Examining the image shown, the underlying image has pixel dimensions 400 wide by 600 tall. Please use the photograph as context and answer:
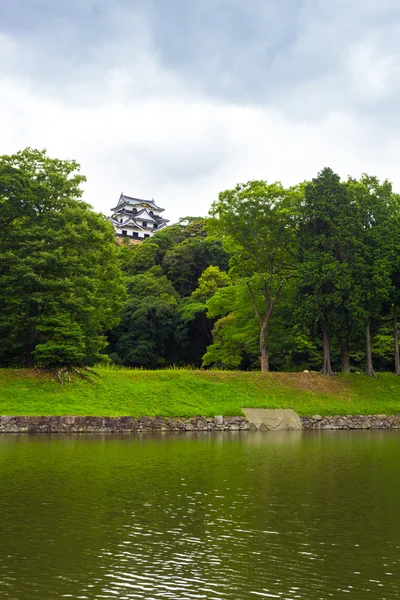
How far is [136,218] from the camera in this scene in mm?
118062

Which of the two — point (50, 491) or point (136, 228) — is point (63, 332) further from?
point (136, 228)

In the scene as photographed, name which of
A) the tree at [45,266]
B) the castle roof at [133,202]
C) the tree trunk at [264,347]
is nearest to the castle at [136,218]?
the castle roof at [133,202]

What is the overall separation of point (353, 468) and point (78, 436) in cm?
1392

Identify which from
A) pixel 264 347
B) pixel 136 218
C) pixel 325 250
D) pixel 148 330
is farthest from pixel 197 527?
pixel 136 218

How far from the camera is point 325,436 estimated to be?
30.1 m

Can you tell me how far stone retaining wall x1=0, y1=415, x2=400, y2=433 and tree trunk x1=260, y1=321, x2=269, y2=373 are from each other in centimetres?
806

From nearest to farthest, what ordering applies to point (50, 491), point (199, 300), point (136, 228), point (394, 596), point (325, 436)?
point (394, 596), point (50, 491), point (325, 436), point (199, 300), point (136, 228)

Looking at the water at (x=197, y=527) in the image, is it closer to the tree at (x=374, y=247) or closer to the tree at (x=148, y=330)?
the tree at (x=374, y=247)

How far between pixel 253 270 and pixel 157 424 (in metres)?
18.7

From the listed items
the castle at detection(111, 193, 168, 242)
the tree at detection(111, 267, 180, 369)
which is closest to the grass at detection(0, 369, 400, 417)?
the tree at detection(111, 267, 180, 369)

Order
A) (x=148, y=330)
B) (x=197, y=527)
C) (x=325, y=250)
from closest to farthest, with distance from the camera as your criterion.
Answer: (x=197, y=527) < (x=325, y=250) < (x=148, y=330)

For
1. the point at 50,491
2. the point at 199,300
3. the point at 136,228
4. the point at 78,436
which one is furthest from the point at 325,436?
the point at 136,228

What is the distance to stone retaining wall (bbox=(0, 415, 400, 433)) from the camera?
28578 millimetres

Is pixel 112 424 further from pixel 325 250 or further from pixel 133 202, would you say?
pixel 133 202
